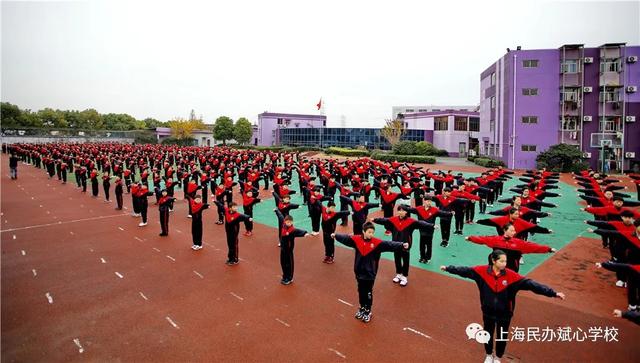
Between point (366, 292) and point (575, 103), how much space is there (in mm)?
32220

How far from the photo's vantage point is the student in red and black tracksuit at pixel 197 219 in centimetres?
998

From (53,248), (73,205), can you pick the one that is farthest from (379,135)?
(53,248)

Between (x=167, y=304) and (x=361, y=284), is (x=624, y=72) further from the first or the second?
(x=167, y=304)

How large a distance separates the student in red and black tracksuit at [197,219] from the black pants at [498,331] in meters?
7.25

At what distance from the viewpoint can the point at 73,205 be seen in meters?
16.9

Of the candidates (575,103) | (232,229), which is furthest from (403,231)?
(575,103)

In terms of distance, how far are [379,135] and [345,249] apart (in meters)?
44.7

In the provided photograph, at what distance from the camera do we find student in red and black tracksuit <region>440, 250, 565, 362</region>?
4.98 m

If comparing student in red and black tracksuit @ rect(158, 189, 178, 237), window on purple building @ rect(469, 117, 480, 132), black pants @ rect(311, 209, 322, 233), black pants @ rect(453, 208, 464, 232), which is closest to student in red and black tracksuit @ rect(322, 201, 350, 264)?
black pants @ rect(311, 209, 322, 233)

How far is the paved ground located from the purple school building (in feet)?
78.7

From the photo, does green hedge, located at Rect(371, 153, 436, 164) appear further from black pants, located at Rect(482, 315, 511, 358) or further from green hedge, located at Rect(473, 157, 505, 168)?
black pants, located at Rect(482, 315, 511, 358)

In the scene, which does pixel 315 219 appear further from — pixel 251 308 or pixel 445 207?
pixel 251 308

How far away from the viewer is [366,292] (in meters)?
6.30

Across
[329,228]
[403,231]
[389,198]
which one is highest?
[389,198]
